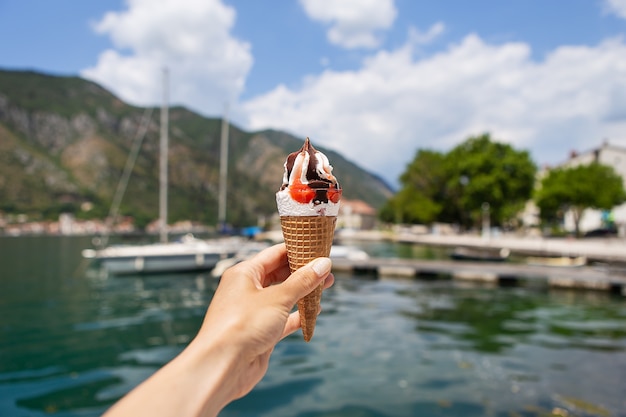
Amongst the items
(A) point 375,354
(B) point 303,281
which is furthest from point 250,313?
(A) point 375,354

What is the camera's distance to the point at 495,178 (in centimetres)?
6912

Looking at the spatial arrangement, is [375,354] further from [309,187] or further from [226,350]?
[226,350]

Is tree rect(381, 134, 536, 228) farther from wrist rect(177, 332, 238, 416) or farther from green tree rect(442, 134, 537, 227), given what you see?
wrist rect(177, 332, 238, 416)

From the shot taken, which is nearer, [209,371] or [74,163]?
[209,371]

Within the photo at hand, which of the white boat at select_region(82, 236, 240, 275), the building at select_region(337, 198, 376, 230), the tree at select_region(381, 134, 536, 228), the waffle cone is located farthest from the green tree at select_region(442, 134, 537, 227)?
the waffle cone

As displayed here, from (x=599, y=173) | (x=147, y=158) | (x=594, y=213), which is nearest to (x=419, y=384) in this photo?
(x=599, y=173)

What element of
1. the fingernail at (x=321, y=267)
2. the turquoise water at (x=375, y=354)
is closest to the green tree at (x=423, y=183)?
the turquoise water at (x=375, y=354)

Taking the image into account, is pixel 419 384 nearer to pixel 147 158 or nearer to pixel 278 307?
pixel 278 307

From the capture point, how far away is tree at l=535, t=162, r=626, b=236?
56.5 m

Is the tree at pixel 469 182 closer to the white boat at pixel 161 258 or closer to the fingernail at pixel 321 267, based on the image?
the white boat at pixel 161 258

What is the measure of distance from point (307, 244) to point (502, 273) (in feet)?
81.0

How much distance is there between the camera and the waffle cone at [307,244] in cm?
225

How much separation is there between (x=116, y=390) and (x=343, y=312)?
943 centimetres

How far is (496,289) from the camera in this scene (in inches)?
879
